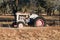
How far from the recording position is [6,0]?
149 ft

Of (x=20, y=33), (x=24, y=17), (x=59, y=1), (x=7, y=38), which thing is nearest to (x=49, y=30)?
(x=20, y=33)

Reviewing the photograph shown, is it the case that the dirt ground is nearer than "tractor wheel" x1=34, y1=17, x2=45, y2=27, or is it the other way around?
the dirt ground

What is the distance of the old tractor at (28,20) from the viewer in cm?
1617

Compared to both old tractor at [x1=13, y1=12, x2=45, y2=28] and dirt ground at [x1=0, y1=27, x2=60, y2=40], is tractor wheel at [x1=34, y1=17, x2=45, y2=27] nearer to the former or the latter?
Result: old tractor at [x1=13, y1=12, x2=45, y2=28]

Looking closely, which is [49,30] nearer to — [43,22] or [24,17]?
[43,22]

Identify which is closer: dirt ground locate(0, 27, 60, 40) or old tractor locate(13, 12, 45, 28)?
dirt ground locate(0, 27, 60, 40)

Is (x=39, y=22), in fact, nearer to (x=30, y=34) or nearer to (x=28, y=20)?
→ (x=28, y=20)

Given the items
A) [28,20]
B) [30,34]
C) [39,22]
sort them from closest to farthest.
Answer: [30,34] → [39,22] → [28,20]

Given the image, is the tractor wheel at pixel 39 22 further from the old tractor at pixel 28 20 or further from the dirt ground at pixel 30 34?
the dirt ground at pixel 30 34

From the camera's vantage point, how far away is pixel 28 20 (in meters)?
16.8

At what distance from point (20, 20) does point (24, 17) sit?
551 millimetres

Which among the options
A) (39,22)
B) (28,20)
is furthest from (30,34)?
(28,20)

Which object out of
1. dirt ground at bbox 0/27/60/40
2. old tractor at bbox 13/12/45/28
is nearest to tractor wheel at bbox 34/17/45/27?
old tractor at bbox 13/12/45/28

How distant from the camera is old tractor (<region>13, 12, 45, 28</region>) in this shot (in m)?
16.2
